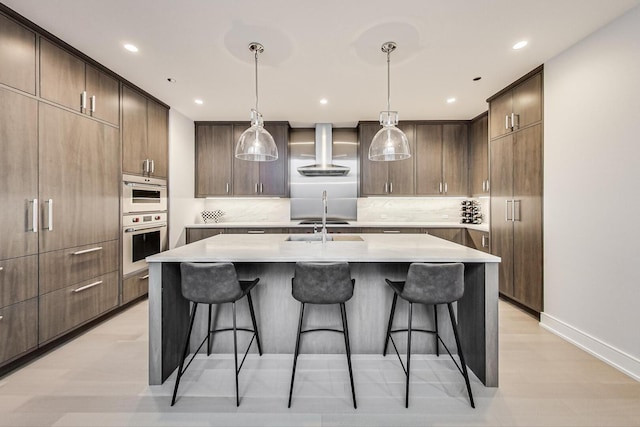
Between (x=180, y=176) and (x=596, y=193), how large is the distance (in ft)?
15.8

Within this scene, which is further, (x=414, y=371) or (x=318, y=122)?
(x=318, y=122)

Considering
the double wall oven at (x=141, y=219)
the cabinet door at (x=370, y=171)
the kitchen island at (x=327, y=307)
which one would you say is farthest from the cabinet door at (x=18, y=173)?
the cabinet door at (x=370, y=171)

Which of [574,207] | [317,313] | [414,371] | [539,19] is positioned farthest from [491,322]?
[539,19]

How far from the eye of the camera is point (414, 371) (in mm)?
1970

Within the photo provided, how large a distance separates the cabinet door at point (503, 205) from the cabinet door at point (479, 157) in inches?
22.6

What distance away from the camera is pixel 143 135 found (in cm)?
333

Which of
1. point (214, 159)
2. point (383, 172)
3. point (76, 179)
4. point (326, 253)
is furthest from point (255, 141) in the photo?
point (383, 172)

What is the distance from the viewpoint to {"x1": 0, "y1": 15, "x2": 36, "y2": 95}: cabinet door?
1.90 m

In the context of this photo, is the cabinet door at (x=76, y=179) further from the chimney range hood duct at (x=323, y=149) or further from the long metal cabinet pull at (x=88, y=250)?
the chimney range hood duct at (x=323, y=149)

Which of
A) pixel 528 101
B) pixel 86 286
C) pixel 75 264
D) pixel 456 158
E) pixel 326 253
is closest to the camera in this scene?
pixel 326 253

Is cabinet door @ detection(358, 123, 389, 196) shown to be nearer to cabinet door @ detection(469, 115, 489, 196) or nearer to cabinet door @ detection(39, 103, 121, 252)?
cabinet door @ detection(469, 115, 489, 196)

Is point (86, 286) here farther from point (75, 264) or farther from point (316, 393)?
point (316, 393)

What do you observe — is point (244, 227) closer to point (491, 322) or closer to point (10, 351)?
point (10, 351)

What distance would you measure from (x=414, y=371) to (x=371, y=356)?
330 millimetres
